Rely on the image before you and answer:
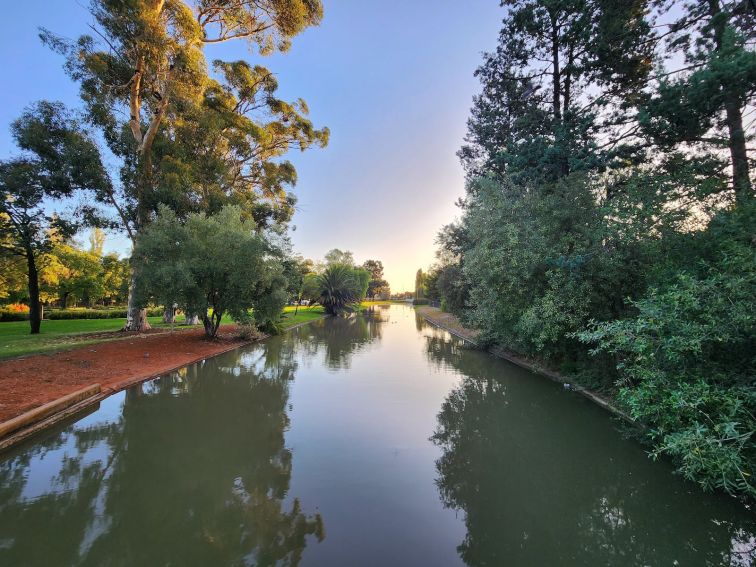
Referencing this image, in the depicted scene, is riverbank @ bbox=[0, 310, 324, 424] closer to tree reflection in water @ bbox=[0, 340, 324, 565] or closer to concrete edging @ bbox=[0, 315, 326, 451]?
concrete edging @ bbox=[0, 315, 326, 451]

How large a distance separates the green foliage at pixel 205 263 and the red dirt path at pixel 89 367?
1.90 m

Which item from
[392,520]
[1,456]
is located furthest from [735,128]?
[1,456]

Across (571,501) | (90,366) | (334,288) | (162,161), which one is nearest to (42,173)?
(162,161)

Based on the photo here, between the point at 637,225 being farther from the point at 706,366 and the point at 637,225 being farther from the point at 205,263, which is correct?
the point at 205,263

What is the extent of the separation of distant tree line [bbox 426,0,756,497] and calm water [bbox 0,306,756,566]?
819mm

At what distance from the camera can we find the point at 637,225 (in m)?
7.05

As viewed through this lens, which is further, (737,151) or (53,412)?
(737,151)

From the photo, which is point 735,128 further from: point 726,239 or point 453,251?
point 453,251

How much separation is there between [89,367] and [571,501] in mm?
11689

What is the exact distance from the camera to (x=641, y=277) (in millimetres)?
7805

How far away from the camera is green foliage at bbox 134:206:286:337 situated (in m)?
13.7

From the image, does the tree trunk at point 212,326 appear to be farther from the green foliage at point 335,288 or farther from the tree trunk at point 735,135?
the green foliage at point 335,288

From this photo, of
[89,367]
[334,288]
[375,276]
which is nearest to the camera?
[89,367]

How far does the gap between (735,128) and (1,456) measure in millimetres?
14420
